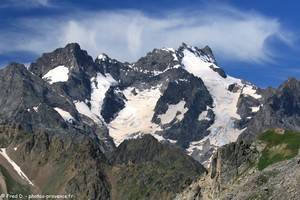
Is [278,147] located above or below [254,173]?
above

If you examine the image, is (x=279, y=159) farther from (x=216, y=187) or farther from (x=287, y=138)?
(x=216, y=187)

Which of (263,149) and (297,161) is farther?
(263,149)

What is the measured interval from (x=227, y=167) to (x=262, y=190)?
5326 cm

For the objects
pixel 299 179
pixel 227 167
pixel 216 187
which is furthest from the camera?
pixel 216 187

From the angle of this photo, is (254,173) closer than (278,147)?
Yes

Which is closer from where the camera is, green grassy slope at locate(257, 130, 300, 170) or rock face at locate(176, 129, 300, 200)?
rock face at locate(176, 129, 300, 200)

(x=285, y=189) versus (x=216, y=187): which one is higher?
(x=285, y=189)

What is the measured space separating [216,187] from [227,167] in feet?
Answer: 48.3

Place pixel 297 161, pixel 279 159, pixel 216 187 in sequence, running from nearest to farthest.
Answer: pixel 297 161
pixel 279 159
pixel 216 187

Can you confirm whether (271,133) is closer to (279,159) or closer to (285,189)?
(279,159)

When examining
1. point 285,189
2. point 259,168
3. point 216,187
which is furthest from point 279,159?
point 216,187

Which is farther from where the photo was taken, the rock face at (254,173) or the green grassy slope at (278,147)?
the green grassy slope at (278,147)

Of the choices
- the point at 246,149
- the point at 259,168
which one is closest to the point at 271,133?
the point at 246,149

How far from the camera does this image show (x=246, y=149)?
513 ft
